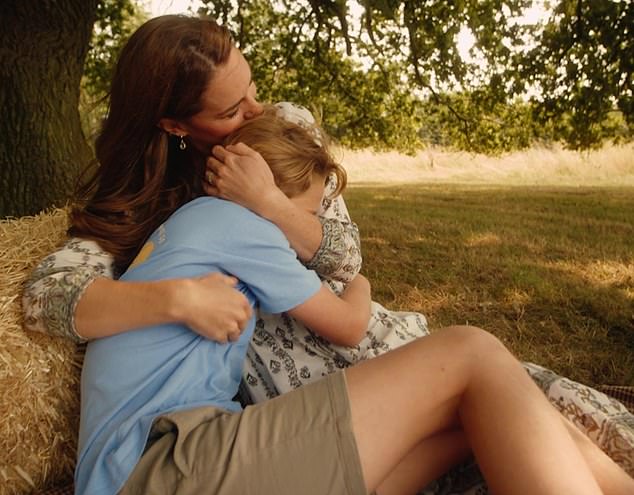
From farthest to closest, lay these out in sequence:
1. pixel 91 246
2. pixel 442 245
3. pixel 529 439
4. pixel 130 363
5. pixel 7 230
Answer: pixel 442 245 < pixel 7 230 < pixel 91 246 < pixel 130 363 < pixel 529 439

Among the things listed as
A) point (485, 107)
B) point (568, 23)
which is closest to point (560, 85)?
point (568, 23)

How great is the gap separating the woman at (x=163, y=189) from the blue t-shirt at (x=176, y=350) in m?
0.06

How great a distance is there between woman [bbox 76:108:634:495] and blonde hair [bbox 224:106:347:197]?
305 millimetres

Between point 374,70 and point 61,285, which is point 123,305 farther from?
point 374,70

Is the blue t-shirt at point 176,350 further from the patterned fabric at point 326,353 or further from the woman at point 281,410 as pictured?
the patterned fabric at point 326,353

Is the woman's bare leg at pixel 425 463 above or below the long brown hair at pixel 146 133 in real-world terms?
below

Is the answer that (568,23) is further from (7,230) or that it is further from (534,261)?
(7,230)

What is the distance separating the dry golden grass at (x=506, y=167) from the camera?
10219mm

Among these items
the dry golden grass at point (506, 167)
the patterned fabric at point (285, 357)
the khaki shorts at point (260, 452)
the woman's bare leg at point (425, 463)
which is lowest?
the dry golden grass at point (506, 167)

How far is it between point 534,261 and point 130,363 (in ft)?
13.6

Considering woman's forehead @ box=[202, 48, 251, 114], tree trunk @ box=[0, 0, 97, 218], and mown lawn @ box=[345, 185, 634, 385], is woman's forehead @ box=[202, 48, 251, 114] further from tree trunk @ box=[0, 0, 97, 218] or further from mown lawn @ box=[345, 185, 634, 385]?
mown lawn @ box=[345, 185, 634, 385]

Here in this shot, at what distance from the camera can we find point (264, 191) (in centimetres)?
165

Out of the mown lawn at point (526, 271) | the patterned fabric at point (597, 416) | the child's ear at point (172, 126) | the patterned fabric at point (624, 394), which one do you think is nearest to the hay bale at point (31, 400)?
the child's ear at point (172, 126)

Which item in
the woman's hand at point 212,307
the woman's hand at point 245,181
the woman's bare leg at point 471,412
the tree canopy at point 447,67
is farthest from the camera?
the tree canopy at point 447,67
